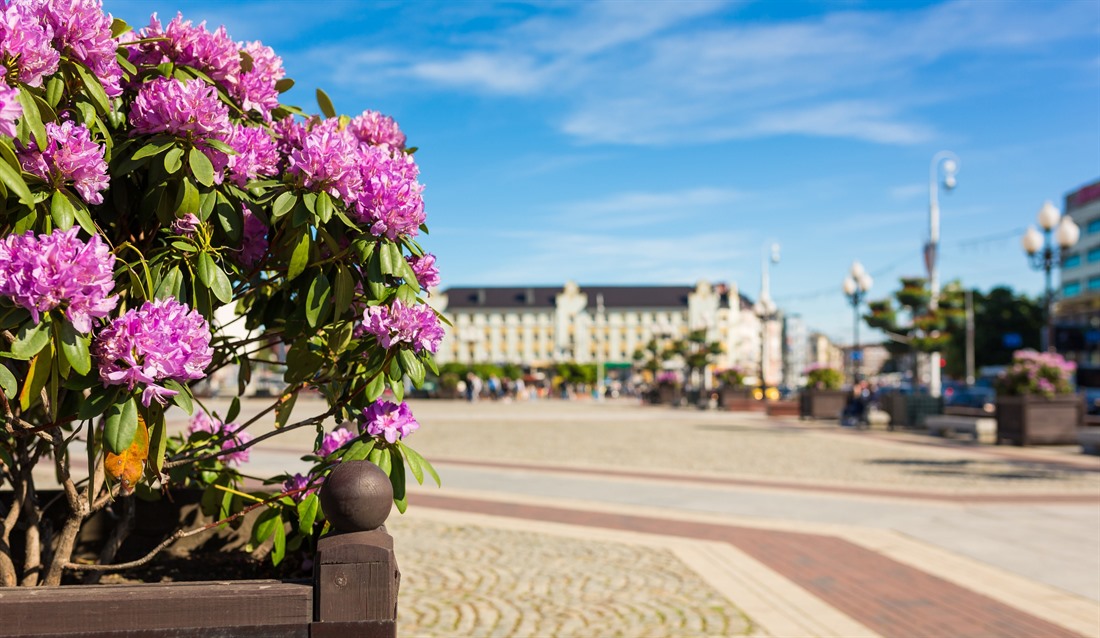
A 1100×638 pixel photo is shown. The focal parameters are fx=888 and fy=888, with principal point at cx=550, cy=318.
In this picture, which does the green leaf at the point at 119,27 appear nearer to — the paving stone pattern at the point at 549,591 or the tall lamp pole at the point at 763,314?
the paving stone pattern at the point at 549,591

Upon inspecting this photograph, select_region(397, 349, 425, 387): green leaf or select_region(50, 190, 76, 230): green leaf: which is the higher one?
select_region(50, 190, 76, 230): green leaf

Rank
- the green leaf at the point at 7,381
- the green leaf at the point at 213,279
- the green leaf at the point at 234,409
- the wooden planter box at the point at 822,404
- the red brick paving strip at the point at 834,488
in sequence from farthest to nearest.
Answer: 1. the wooden planter box at the point at 822,404
2. the red brick paving strip at the point at 834,488
3. the green leaf at the point at 234,409
4. the green leaf at the point at 213,279
5. the green leaf at the point at 7,381

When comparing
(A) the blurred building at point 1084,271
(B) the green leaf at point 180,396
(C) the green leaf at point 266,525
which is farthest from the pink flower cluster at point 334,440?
(A) the blurred building at point 1084,271

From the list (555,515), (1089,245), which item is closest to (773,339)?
(1089,245)

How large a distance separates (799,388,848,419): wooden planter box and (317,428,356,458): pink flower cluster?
102 feet

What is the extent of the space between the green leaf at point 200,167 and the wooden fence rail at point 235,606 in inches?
45.6

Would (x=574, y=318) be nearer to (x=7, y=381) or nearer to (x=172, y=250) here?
(x=172, y=250)

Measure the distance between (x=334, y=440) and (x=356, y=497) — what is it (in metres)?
0.99

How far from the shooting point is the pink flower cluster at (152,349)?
2.29m

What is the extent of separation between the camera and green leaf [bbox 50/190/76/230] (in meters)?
2.41

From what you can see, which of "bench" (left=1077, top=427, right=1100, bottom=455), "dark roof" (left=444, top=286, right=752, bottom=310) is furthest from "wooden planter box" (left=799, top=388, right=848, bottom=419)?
"dark roof" (left=444, top=286, right=752, bottom=310)

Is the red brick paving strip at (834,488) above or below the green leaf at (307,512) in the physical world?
below

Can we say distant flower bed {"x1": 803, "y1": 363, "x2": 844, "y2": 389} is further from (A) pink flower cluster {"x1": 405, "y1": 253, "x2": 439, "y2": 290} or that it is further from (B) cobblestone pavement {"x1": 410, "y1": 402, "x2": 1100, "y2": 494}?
(A) pink flower cluster {"x1": 405, "y1": 253, "x2": 439, "y2": 290}

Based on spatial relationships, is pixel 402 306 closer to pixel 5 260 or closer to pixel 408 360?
pixel 408 360
